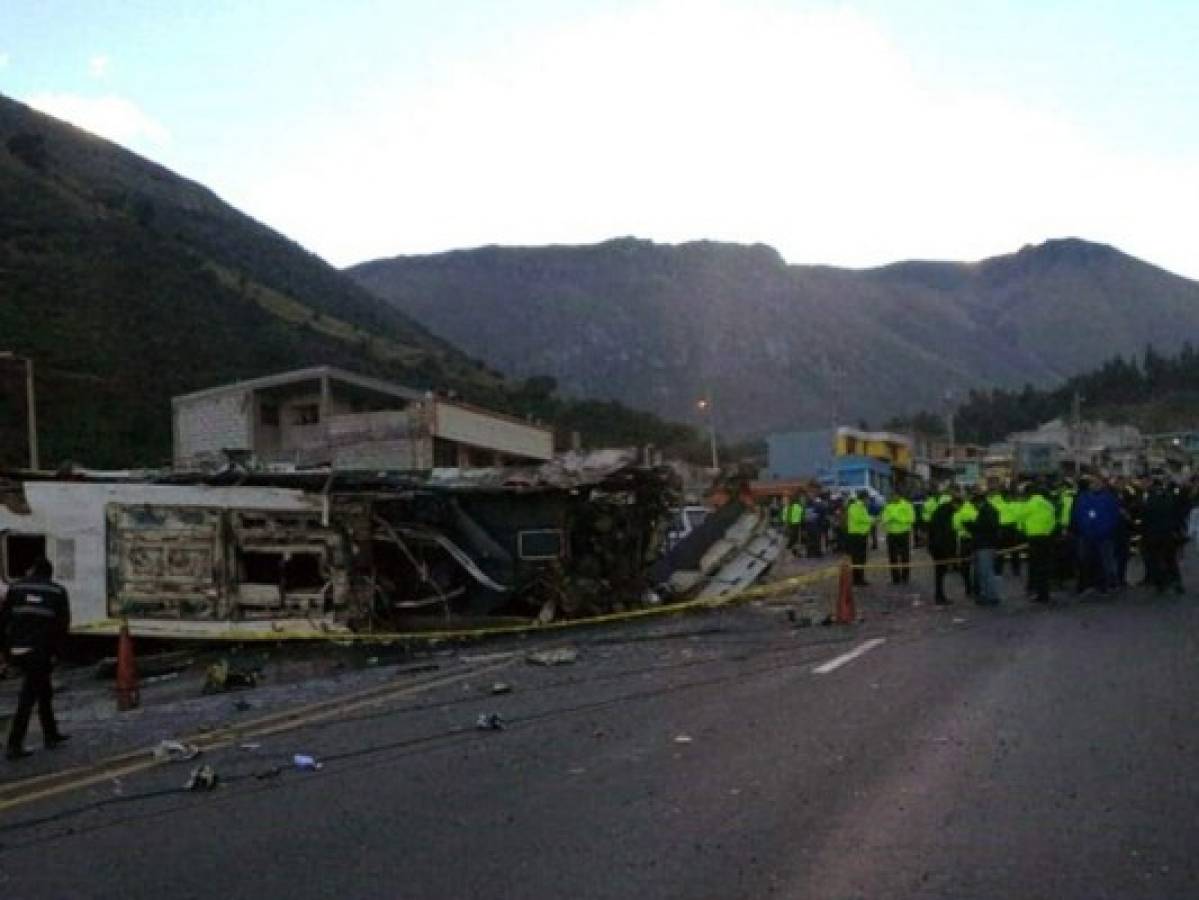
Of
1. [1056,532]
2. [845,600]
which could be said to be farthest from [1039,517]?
[845,600]

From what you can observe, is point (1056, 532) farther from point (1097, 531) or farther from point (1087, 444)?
point (1087, 444)

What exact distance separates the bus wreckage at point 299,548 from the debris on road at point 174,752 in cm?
899

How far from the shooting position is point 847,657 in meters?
13.7

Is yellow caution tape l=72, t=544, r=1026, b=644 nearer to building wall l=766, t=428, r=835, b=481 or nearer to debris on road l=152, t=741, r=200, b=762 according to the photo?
debris on road l=152, t=741, r=200, b=762

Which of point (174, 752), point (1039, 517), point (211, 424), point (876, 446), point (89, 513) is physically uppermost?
point (211, 424)

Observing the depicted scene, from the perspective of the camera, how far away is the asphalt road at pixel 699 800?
5.89 metres

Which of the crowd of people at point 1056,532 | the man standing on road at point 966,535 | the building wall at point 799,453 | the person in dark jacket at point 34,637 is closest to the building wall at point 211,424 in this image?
the crowd of people at point 1056,532

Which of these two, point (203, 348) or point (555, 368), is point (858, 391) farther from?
point (203, 348)

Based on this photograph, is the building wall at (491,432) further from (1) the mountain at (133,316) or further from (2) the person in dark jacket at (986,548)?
(2) the person in dark jacket at (986,548)

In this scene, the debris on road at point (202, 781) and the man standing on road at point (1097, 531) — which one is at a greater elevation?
the man standing on road at point (1097, 531)

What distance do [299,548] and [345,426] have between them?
89.5ft

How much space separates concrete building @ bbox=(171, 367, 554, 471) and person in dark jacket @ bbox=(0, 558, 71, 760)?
3189 cm

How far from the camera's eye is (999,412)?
141 metres

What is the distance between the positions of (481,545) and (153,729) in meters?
8.36
